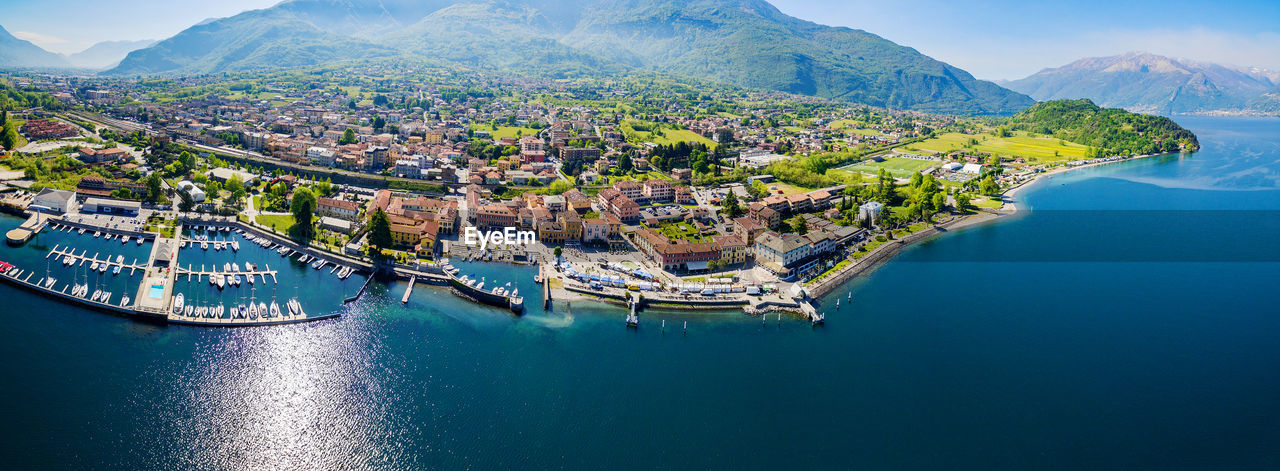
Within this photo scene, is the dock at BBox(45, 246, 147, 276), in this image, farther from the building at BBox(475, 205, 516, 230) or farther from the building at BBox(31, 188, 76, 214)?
the building at BBox(475, 205, 516, 230)

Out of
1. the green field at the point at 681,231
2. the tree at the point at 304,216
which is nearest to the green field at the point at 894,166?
the green field at the point at 681,231

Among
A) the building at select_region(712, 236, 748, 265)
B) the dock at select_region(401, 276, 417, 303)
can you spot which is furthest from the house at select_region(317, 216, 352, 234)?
the building at select_region(712, 236, 748, 265)

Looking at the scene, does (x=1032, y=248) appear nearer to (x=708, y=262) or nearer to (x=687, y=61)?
(x=708, y=262)

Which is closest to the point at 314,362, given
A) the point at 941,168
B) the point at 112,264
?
the point at 112,264

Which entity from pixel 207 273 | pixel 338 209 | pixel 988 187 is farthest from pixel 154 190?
pixel 988 187

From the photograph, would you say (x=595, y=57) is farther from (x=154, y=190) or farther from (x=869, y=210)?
(x=154, y=190)
